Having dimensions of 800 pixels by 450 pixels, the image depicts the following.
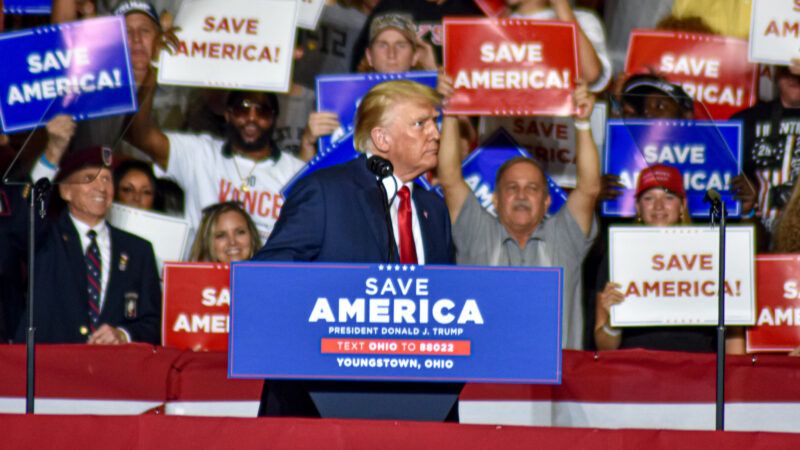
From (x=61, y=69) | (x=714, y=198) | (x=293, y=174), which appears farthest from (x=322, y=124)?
(x=714, y=198)

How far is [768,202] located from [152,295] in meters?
2.75

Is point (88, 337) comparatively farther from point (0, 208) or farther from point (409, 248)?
point (409, 248)

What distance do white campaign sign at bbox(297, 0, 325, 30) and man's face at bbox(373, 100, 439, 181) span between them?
2.79 meters

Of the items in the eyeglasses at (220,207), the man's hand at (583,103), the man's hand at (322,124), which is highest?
the man's hand at (583,103)

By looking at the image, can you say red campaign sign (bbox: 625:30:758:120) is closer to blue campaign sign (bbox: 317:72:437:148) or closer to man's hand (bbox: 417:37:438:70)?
man's hand (bbox: 417:37:438:70)

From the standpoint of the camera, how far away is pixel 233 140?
639 centimetres

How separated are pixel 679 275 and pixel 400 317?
262cm

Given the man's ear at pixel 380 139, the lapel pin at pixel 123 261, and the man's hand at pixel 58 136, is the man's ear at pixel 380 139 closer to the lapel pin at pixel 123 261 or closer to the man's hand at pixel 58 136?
the man's hand at pixel 58 136

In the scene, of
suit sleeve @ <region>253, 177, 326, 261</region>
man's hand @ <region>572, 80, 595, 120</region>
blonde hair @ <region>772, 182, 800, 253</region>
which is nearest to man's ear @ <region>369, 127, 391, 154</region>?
suit sleeve @ <region>253, 177, 326, 261</region>

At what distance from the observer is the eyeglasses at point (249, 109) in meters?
6.35

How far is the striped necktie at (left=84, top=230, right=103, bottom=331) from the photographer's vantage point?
18.7 ft

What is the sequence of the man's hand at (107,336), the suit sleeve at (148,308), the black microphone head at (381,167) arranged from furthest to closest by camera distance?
1. the suit sleeve at (148,308)
2. the man's hand at (107,336)
3. the black microphone head at (381,167)

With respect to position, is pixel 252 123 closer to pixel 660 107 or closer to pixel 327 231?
pixel 660 107

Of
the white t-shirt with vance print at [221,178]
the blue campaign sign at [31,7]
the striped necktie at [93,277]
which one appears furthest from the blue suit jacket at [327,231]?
the blue campaign sign at [31,7]
